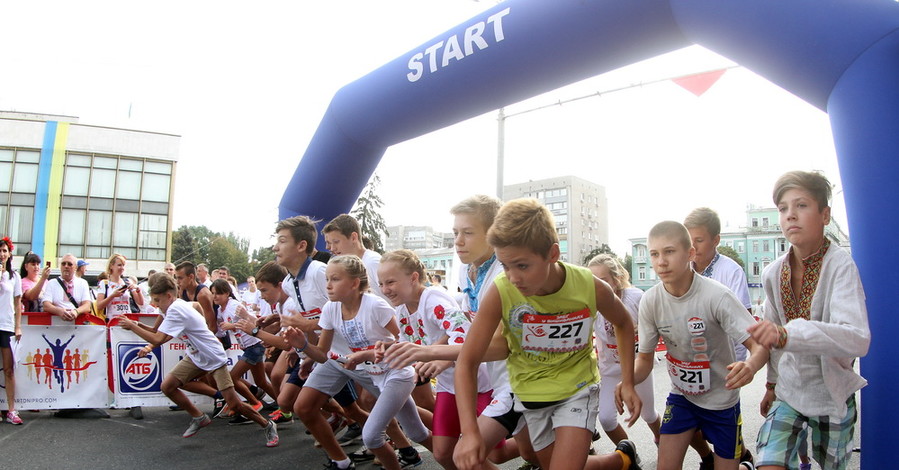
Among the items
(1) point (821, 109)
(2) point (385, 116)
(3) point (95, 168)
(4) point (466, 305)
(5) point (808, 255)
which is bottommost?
(4) point (466, 305)

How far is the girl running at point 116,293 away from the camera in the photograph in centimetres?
798

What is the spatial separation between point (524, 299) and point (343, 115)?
4.99m

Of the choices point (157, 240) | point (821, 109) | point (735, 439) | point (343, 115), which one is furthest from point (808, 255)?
point (157, 240)

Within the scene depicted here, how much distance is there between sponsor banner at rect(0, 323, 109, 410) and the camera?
704cm

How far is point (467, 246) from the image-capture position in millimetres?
3617

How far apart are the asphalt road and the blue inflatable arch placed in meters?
2.40

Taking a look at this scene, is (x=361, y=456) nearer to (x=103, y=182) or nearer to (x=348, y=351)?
(x=348, y=351)

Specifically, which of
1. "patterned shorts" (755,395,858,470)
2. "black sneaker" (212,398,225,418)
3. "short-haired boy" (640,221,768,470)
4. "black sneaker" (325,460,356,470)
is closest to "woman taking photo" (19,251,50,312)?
"black sneaker" (212,398,225,418)

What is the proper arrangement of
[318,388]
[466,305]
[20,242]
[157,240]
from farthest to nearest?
[157,240], [20,242], [318,388], [466,305]

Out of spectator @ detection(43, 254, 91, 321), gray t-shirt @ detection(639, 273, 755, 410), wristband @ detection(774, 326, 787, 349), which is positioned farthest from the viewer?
spectator @ detection(43, 254, 91, 321)

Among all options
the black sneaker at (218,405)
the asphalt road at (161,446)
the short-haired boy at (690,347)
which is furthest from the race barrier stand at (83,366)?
the short-haired boy at (690,347)

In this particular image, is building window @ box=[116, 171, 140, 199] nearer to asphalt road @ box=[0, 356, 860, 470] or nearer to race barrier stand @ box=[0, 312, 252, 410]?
race barrier stand @ box=[0, 312, 252, 410]

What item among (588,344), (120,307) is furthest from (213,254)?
(588,344)

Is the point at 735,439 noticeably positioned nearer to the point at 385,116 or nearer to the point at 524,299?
the point at 524,299
